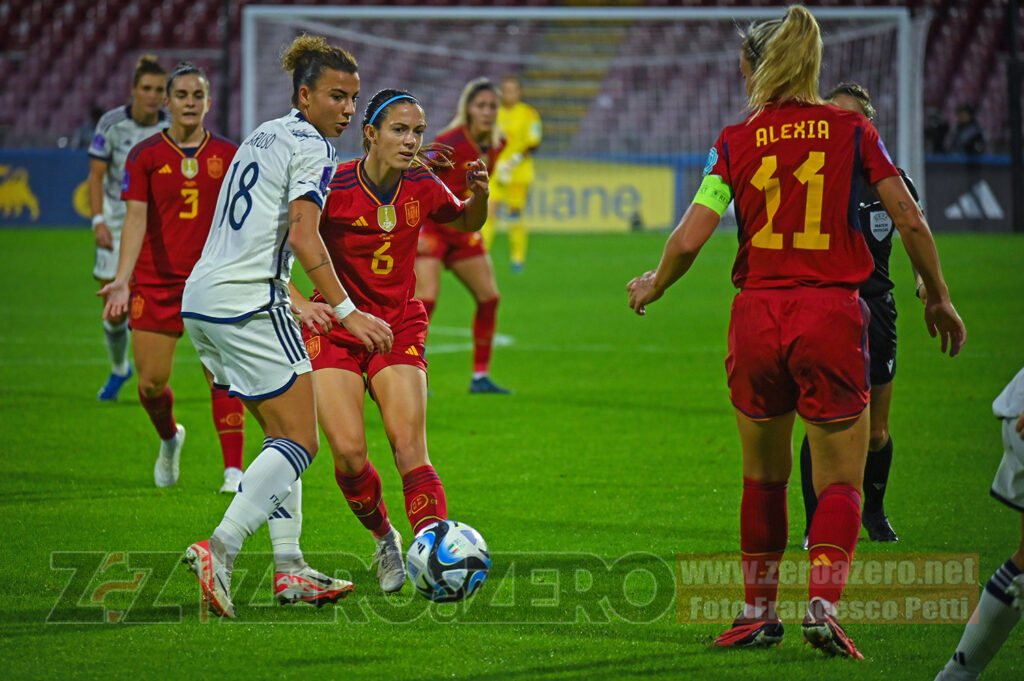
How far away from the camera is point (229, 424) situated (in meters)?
6.82

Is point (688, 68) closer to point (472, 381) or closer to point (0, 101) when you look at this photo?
point (0, 101)

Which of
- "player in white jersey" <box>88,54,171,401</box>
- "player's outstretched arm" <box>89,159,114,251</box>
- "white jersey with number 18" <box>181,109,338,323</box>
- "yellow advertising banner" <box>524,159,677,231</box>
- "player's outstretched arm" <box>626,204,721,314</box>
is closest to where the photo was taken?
"player's outstretched arm" <box>626,204,721,314</box>

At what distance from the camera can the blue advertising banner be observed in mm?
25297

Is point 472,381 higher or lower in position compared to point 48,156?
lower

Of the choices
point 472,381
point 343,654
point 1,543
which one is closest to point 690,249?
point 343,654

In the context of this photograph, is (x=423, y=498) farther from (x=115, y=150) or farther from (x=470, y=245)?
(x=470, y=245)

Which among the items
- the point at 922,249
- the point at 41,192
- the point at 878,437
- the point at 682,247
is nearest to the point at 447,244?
the point at 878,437

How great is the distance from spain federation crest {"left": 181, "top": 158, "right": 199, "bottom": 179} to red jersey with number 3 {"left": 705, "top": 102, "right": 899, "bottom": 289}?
3.44 m

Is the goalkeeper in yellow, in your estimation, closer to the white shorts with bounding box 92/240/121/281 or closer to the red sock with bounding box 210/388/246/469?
the white shorts with bounding box 92/240/121/281

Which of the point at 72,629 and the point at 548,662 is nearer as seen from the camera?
the point at 548,662

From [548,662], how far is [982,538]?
2.54m

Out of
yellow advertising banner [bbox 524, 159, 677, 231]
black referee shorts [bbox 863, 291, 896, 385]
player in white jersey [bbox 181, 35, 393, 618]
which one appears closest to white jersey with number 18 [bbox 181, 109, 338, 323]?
player in white jersey [bbox 181, 35, 393, 618]

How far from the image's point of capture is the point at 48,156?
983 inches

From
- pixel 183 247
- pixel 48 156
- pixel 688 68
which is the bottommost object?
pixel 183 247
